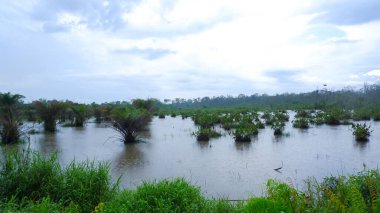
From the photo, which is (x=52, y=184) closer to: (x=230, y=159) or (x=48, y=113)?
(x=230, y=159)

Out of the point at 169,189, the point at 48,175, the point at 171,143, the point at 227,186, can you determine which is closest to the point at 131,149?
the point at 171,143

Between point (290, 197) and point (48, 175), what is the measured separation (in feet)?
10.7

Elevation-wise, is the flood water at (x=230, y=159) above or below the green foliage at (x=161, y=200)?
below

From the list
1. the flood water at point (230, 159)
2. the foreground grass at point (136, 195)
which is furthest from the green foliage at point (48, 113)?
the foreground grass at point (136, 195)

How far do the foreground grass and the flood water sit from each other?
0.81 m

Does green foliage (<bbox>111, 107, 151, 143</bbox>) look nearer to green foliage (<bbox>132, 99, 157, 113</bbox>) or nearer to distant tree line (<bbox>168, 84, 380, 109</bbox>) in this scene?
green foliage (<bbox>132, 99, 157, 113</bbox>)

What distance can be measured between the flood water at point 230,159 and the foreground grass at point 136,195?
805 mm

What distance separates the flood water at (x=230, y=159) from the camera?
691cm

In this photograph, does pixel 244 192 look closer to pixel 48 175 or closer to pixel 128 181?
pixel 128 181

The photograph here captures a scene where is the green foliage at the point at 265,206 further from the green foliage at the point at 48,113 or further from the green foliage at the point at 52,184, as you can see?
the green foliage at the point at 48,113

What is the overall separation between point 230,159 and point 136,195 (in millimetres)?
5311

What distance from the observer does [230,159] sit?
927 centimetres

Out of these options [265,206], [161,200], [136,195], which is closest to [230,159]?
[136,195]

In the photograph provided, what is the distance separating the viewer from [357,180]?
5086 mm
